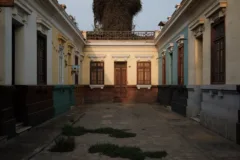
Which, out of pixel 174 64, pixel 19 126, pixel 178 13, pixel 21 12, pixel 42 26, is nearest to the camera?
pixel 19 126

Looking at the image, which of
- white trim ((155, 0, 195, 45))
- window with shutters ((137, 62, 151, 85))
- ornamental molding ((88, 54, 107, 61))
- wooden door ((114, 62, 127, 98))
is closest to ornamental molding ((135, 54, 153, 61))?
window with shutters ((137, 62, 151, 85))

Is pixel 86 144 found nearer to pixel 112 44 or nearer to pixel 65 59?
pixel 65 59

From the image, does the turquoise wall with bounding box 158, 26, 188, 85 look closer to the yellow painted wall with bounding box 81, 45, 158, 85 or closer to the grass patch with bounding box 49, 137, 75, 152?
the yellow painted wall with bounding box 81, 45, 158, 85

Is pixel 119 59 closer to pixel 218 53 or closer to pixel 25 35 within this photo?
pixel 25 35

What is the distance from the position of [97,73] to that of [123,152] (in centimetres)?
1749

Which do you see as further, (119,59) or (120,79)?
(120,79)

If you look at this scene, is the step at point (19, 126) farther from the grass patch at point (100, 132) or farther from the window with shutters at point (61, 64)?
Answer: the window with shutters at point (61, 64)

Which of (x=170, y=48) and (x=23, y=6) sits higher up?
(x=23, y=6)

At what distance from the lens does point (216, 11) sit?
9422 mm

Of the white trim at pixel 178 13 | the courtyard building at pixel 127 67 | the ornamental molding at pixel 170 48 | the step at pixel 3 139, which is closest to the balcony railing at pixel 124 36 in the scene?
the courtyard building at pixel 127 67

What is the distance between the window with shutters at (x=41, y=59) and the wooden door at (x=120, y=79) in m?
11.5

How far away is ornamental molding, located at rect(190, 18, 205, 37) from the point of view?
11.2m

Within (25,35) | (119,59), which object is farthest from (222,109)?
(119,59)

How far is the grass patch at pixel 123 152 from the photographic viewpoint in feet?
20.3
